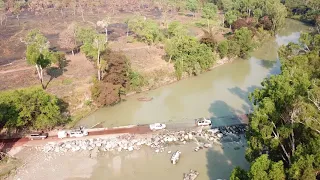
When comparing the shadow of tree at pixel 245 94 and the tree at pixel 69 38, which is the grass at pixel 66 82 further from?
the shadow of tree at pixel 245 94

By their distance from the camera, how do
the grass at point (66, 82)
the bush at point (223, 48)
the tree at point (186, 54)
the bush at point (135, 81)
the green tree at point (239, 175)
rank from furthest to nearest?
the bush at point (223, 48), the tree at point (186, 54), the bush at point (135, 81), the grass at point (66, 82), the green tree at point (239, 175)

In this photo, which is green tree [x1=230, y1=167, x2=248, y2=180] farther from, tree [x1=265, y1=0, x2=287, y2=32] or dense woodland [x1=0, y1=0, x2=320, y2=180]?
tree [x1=265, y1=0, x2=287, y2=32]

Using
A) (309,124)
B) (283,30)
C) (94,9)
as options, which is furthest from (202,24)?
(309,124)

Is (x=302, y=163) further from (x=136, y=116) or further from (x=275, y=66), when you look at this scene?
(x=275, y=66)

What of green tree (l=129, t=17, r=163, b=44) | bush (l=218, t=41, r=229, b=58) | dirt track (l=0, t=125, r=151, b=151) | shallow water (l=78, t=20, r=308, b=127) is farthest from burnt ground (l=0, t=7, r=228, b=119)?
bush (l=218, t=41, r=229, b=58)

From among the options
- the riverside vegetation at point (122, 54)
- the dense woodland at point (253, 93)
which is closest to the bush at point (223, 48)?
the riverside vegetation at point (122, 54)
